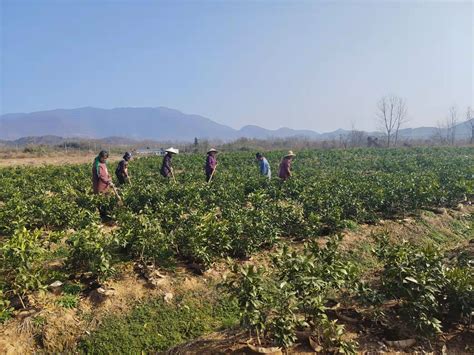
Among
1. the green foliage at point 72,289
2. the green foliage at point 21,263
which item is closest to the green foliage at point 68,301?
the green foliage at point 72,289

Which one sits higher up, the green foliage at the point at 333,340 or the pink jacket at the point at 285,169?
the pink jacket at the point at 285,169

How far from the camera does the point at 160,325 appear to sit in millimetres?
5418

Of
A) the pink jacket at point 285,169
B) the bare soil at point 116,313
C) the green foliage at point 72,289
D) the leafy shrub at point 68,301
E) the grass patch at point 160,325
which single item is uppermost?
the pink jacket at point 285,169

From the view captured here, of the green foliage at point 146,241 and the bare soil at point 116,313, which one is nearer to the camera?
the bare soil at point 116,313

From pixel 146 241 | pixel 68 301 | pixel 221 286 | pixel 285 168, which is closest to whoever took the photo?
pixel 221 286

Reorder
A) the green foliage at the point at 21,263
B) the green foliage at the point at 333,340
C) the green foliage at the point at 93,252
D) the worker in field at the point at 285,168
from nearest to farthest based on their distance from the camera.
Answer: the green foliage at the point at 333,340 < the green foliage at the point at 21,263 < the green foliage at the point at 93,252 < the worker in field at the point at 285,168

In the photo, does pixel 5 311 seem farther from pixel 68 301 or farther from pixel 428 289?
pixel 428 289

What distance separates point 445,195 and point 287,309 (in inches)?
398

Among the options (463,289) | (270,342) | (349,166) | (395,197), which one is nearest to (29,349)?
(270,342)

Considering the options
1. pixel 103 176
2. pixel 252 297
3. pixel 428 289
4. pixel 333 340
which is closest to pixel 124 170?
pixel 103 176

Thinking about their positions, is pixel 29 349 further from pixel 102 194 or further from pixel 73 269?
pixel 102 194

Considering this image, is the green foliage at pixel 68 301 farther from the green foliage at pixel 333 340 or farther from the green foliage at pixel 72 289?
the green foliage at pixel 333 340

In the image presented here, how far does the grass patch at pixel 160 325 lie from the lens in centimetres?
502

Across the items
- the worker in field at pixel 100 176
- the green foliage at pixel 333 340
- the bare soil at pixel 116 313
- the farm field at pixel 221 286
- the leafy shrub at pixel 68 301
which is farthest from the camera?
the worker in field at pixel 100 176
